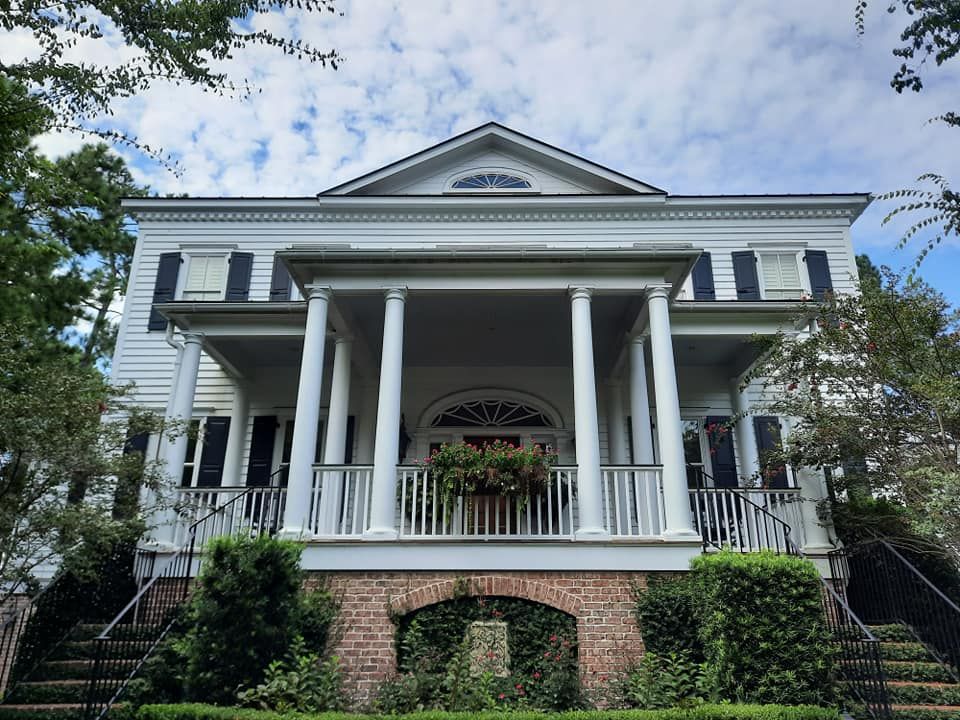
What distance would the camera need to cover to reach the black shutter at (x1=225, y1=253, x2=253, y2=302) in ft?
46.9

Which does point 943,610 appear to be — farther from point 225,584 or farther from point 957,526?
point 225,584

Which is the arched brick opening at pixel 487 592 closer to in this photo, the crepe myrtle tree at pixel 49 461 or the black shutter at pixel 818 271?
the crepe myrtle tree at pixel 49 461

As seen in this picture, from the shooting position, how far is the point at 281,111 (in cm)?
815

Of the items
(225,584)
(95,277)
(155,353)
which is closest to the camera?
(225,584)

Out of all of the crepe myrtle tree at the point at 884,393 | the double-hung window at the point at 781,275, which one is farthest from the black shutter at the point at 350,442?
the double-hung window at the point at 781,275

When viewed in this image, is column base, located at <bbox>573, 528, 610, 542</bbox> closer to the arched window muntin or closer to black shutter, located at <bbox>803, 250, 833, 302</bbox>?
black shutter, located at <bbox>803, 250, 833, 302</bbox>

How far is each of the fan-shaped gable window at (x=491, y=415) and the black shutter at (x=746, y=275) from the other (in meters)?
4.92

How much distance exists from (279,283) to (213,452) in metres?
3.82

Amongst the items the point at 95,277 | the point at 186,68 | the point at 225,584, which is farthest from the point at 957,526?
the point at 95,277

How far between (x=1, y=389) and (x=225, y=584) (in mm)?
3751

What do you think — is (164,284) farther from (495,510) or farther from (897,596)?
(897,596)

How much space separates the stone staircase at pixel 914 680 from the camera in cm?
619

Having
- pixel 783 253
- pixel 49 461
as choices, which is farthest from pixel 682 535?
pixel 783 253

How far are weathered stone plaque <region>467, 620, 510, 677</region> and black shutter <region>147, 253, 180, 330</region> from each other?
9971mm
